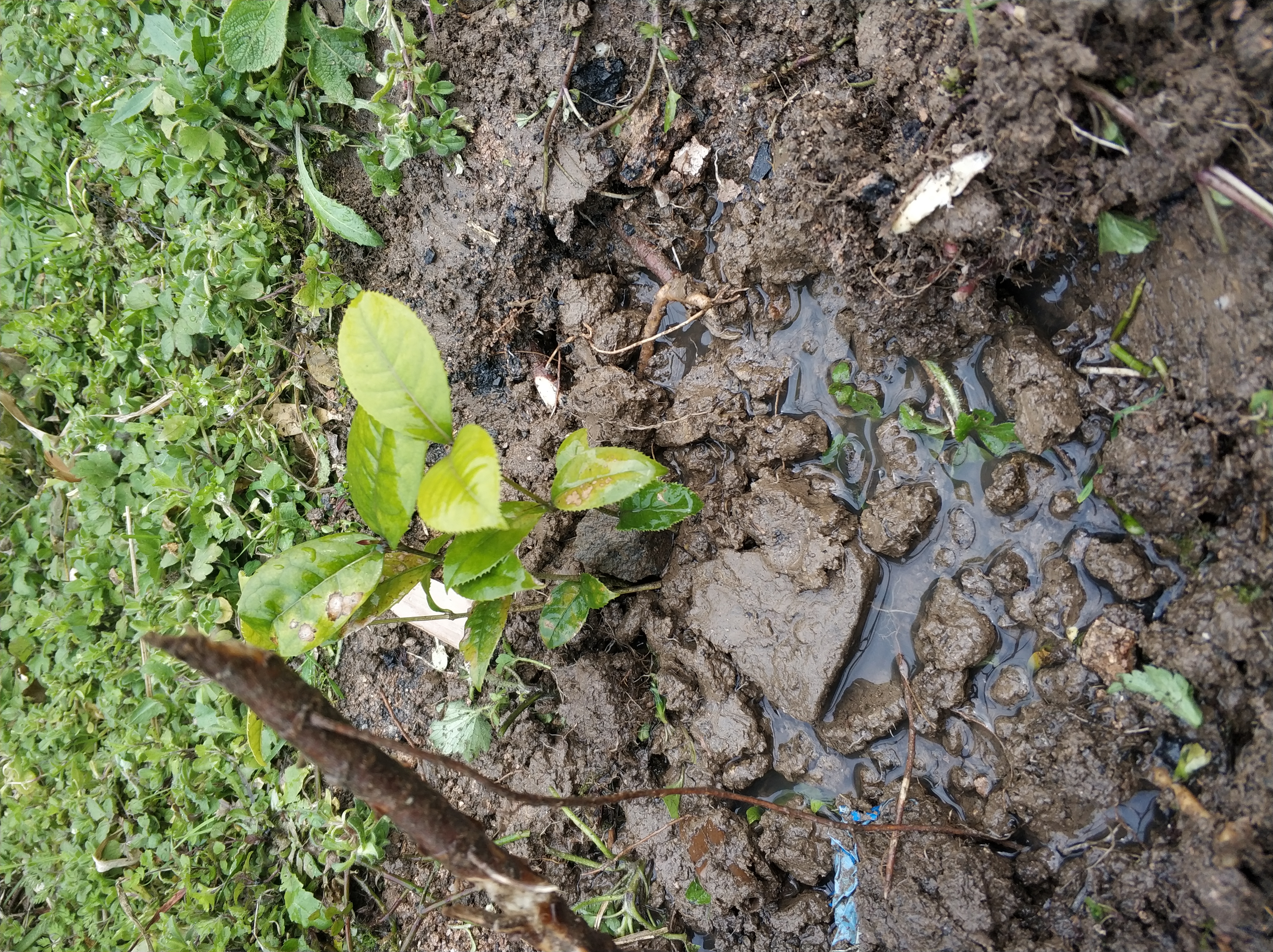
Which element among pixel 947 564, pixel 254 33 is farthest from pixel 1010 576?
pixel 254 33

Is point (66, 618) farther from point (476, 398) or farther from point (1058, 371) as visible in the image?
point (1058, 371)

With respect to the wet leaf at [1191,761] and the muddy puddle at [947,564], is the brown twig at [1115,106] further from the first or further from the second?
the wet leaf at [1191,761]

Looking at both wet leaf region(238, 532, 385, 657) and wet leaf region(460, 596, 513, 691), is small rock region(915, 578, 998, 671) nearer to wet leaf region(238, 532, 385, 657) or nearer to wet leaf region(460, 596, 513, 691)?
wet leaf region(460, 596, 513, 691)

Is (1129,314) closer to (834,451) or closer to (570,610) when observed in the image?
(834,451)

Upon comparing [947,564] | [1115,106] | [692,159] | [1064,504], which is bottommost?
[947,564]

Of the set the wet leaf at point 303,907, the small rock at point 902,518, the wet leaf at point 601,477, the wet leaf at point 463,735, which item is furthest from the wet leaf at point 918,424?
the wet leaf at point 303,907

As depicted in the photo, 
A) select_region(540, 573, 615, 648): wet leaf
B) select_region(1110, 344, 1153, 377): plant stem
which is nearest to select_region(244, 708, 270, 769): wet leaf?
select_region(540, 573, 615, 648): wet leaf
